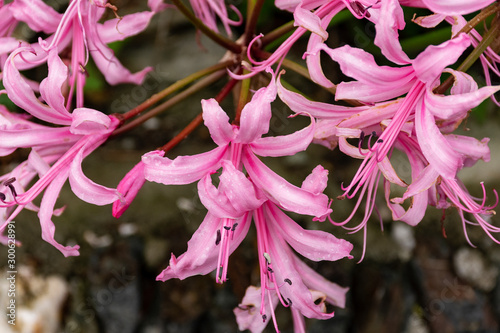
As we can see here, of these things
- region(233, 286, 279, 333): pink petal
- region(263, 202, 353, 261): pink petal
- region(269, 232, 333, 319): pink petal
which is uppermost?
region(263, 202, 353, 261): pink petal

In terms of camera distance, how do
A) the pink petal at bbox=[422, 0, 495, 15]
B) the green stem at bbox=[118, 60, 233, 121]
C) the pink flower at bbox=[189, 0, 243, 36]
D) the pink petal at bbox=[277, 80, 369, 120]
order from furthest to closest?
the pink flower at bbox=[189, 0, 243, 36] → the green stem at bbox=[118, 60, 233, 121] → the pink petal at bbox=[277, 80, 369, 120] → the pink petal at bbox=[422, 0, 495, 15]

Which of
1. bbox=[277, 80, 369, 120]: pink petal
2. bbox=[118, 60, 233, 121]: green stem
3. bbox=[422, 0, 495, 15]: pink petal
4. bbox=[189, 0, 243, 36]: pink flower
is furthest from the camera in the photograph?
bbox=[189, 0, 243, 36]: pink flower

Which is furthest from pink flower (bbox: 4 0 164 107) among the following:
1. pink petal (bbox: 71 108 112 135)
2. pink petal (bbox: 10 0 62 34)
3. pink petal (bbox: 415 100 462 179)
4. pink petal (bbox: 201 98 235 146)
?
pink petal (bbox: 415 100 462 179)

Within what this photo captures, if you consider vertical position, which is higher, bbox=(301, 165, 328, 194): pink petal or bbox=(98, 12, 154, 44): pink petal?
bbox=(98, 12, 154, 44): pink petal

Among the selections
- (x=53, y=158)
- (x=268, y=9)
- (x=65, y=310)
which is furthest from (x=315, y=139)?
(x=65, y=310)

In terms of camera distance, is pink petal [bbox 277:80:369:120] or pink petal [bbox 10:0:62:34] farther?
pink petal [bbox 10:0:62:34]

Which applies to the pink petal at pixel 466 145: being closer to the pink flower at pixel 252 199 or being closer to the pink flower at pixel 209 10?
the pink flower at pixel 252 199

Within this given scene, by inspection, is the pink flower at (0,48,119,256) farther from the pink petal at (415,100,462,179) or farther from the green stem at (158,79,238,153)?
the pink petal at (415,100,462,179)

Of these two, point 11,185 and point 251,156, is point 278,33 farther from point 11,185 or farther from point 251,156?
point 11,185

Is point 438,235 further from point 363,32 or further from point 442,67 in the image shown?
point 442,67

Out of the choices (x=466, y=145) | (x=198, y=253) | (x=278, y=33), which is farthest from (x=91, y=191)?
(x=466, y=145)
